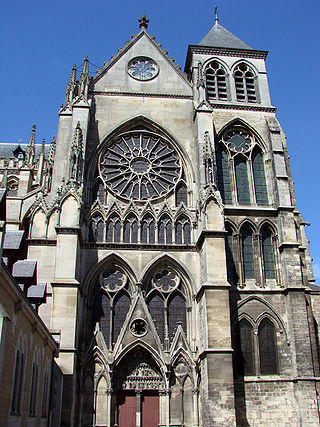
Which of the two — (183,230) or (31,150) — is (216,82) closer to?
(183,230)

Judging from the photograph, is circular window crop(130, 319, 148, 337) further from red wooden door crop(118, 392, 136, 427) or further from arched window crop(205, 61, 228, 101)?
arched window crop(205, 61, 228, 101)

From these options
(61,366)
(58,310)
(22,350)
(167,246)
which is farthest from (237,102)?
(22,350)

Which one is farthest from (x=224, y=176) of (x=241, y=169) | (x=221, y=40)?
(x=221, y=40)

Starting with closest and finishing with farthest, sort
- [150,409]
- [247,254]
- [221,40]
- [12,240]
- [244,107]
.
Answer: [12,240], [150,409], [247,254], [244,107], [221,40]

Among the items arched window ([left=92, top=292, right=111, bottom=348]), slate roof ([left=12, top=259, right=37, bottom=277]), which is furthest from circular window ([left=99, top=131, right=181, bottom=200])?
slate roof ([left=12, top=259, right=37, bottom=277])

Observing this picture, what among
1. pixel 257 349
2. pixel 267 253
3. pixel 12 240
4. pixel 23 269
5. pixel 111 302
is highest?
pixel 267 253

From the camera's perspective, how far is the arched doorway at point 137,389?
726 inches

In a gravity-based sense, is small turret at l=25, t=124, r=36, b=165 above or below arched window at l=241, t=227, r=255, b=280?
above

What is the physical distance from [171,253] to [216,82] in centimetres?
1127

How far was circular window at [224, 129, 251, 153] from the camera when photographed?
79.0ft

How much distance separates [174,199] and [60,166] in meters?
5.71

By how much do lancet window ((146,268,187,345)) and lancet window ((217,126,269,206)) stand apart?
4.93m

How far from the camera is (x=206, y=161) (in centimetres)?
2142

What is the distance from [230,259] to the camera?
2128 centimetres
